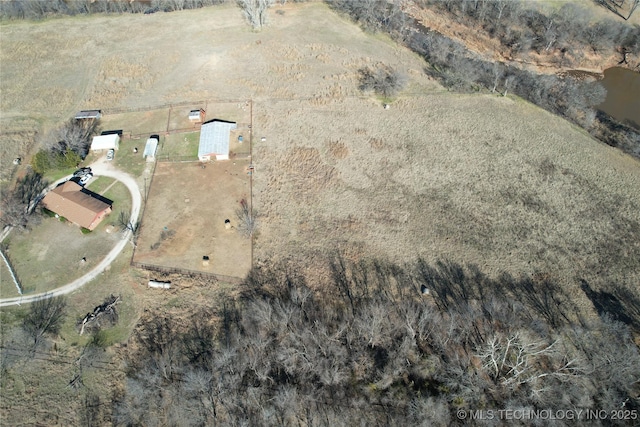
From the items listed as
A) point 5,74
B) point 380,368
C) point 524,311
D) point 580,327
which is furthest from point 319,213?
point 5,74

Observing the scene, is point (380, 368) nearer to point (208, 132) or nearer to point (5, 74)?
point (208, 132)

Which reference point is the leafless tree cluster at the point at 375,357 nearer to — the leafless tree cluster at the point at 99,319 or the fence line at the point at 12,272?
the leafless tree cluster at the point at 99,319

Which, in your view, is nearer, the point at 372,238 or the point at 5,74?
the point at 372,238

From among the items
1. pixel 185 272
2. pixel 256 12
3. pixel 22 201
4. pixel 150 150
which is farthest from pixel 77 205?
pixel 256 12

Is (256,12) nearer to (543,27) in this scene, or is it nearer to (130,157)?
(130,157)

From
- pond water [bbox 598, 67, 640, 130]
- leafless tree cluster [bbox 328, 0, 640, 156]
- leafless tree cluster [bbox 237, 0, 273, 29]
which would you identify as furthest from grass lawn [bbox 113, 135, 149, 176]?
pond water [bbox 598, 67, 640, 130]

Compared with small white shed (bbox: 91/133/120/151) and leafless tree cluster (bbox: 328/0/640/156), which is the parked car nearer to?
small white shed (bbox: 91/133/120/151)
